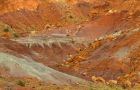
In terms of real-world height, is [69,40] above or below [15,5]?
below

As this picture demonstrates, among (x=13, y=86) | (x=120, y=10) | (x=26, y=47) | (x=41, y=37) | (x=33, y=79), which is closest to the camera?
(x=13, y=86)

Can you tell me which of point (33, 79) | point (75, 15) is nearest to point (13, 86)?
point (33, 79)

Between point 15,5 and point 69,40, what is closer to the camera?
point 69,40

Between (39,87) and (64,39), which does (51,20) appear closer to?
(64,39)

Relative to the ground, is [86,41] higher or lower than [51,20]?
lower

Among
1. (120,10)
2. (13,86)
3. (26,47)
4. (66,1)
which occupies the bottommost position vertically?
(13,86)

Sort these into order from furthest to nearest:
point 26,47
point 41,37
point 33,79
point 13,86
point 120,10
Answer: point 120,10 < point 41,37 < point 26,47 < point 33,79 < point 13,86

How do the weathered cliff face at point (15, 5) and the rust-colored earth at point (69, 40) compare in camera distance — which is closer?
the rust-colored earth at point (69, 40)

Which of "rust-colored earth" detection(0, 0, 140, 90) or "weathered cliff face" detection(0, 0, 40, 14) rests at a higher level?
"weathered cliff face" detection(0, 0, 40, 14)

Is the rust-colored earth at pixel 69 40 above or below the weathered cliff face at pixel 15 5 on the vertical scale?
below

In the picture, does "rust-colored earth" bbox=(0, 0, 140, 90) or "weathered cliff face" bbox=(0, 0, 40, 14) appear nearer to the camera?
"rust-colored earth" bbox=(0, 0, 140, 90)

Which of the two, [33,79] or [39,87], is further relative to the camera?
[33,79]

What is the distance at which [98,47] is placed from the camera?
47156 millimetres

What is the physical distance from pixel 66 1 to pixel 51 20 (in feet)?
15.8
